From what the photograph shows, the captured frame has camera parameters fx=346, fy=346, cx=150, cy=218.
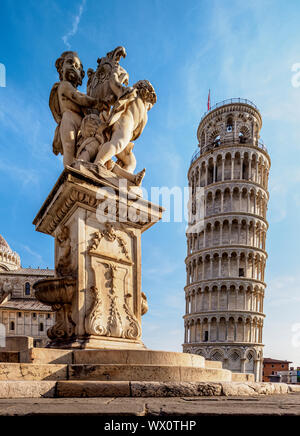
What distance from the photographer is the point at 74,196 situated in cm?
485

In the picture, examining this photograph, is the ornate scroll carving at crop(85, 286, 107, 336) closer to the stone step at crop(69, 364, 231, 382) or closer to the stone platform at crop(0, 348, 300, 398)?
the stone platform at crop(0, 348, 300, 398)

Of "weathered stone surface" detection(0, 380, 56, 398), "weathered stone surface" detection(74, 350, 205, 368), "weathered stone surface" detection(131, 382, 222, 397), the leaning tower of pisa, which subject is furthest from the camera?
the leaning tower of pisa

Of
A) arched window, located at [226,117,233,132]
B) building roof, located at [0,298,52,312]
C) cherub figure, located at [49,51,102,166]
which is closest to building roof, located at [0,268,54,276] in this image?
building roof, located at [0,298,52,312]

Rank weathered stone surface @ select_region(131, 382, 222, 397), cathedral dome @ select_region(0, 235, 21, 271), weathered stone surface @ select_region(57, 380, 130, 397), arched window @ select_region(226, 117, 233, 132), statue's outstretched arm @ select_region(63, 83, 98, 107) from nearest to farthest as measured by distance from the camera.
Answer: weathered stone surface @ select_region(57, 380, 130, 397) < weathered stone surface @ select_region(131, 382, 222, 397) < statue's outstretched arm @ select_region(63, 83, 98, 107) < arched window @ select_region(226, 117, 233, 132) < cathedral dome @ select_region(0, 235, 21, 271)

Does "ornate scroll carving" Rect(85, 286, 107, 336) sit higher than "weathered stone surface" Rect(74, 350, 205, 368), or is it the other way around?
"ornate scroll carving" Rect(85, 286, 107, 336)

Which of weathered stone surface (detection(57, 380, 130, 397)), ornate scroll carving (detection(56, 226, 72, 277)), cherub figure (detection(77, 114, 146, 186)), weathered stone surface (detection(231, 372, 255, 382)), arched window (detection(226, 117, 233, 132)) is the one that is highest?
arched window (detection(226, 117, 233, 132))

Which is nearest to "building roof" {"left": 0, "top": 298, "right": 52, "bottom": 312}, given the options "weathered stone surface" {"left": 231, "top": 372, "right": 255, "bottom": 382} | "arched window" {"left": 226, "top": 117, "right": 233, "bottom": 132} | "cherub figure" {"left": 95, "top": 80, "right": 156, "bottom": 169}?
"arched window" {"left": 226, "top": 117, "right": 233, "bottom": 132}

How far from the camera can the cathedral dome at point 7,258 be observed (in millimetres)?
75875

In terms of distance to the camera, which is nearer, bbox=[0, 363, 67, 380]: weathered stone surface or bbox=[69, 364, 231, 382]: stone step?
bbox=[0, 363, 67, 380]: weathered stone surface

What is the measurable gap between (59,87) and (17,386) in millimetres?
4835

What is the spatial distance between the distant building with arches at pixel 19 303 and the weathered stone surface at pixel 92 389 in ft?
173

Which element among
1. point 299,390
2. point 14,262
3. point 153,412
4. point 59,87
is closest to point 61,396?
point 153,412

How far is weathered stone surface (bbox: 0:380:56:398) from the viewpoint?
275 centimetres

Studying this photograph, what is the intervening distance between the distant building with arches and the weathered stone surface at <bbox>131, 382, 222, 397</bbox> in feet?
173
